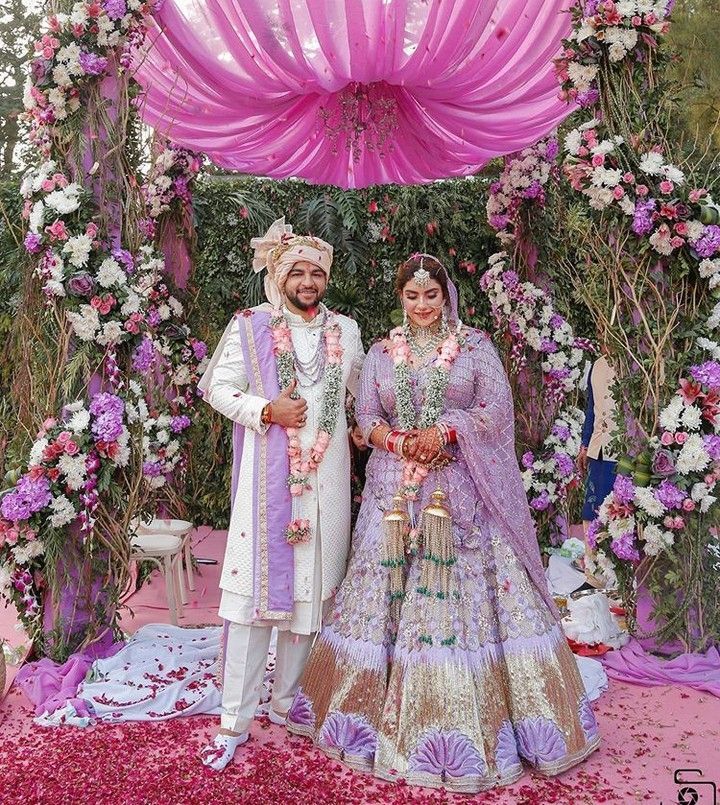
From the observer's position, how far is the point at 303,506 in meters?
3.20

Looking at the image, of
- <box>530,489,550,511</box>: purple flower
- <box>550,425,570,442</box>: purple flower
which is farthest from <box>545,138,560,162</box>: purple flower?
<box>530,489,550,511</box>: purple flower

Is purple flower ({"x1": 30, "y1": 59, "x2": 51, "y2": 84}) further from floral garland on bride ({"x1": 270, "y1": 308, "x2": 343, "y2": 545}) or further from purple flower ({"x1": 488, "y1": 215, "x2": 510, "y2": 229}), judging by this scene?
Answer: purple flower ({"x1": 488, "y1": 215, "x2": 510, "y2": 229})

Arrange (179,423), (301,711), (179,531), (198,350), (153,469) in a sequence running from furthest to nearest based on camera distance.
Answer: (198,350)
(179,423)
(153,469)
(179,531)
(301,711)

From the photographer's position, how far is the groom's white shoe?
2939 mm

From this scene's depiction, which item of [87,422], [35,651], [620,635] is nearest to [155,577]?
[35,651]

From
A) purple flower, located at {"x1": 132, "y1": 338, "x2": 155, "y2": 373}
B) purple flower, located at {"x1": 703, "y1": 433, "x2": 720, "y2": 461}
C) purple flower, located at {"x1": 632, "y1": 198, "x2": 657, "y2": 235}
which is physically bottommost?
purple flower, located at {"x1": 703, "y1": 433, "x2": 720, "y2": 461}

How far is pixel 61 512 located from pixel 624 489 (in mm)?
2380

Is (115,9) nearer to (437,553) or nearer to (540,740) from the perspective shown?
(437,553)

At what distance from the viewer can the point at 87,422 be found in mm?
3557

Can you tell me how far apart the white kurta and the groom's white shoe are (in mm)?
406

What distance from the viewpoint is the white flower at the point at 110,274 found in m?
3.57

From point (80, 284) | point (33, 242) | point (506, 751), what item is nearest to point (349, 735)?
point (506, 751)

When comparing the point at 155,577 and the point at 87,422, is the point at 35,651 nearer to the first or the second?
the point at 87,422

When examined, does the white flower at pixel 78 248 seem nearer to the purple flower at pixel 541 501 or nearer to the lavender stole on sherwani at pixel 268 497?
the lavender stole on sherwani at pixel 268 497
